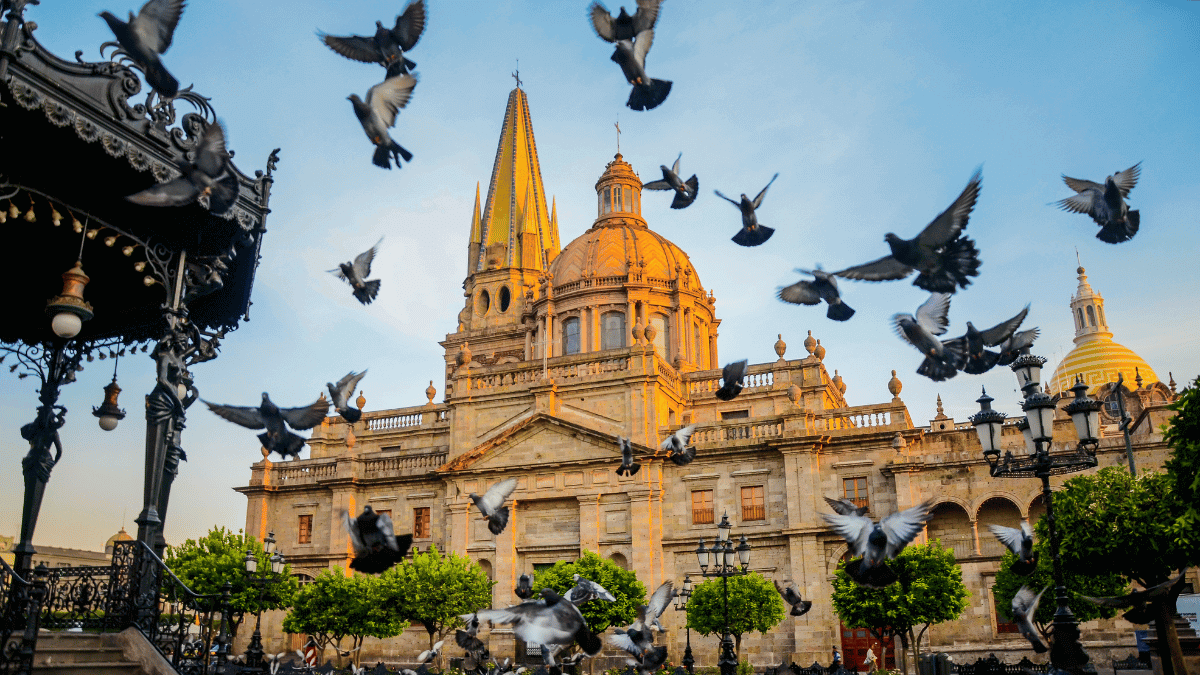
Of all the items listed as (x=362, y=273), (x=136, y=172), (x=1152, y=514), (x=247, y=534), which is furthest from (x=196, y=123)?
(x=247, y=534)

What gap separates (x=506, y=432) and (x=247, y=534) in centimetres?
1409

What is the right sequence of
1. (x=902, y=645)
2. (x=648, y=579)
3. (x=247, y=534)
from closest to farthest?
(x=902, y=645), (x=648, y=579), (x=247, y=534)

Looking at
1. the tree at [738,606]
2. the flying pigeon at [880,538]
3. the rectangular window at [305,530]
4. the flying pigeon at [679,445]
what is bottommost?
the tree at [738,606]

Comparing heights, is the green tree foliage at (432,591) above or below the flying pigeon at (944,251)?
below

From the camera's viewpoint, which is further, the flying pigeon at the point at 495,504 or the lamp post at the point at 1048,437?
the flying pigeon at the point at 495,504

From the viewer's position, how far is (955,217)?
10578 mm

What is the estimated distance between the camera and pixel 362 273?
1285cm

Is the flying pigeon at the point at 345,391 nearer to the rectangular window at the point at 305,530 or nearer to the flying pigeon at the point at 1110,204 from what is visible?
the flying pigeon at the point at 1110,204

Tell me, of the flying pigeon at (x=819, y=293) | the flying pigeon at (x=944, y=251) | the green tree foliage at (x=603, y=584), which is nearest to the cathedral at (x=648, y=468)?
the green tree foliage at (x=603, y=584)

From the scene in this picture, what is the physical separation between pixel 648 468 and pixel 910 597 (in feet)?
42.8

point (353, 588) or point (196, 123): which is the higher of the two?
point (196, 123)

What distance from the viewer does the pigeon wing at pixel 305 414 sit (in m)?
11.5

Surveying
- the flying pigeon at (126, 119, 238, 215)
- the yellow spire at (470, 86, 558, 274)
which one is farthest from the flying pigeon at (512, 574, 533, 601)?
the yellow spire at (470, 86, 558, 274)

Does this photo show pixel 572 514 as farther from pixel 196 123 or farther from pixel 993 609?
pixel 196 123
